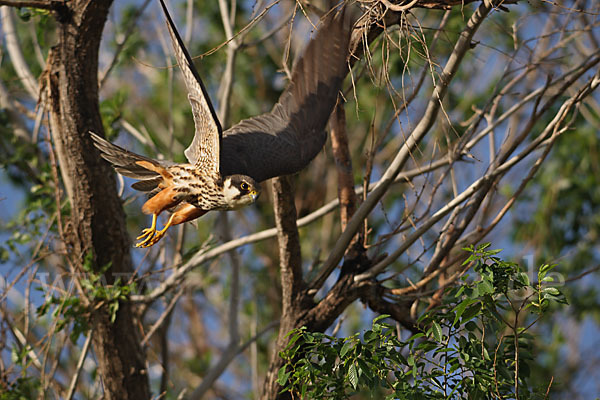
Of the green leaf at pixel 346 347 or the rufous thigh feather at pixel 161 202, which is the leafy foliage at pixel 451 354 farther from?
the rufous thigh feather at pixel 161 202

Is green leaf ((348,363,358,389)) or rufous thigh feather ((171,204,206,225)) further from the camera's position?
rufous thigh feather ((171,204,206,225))

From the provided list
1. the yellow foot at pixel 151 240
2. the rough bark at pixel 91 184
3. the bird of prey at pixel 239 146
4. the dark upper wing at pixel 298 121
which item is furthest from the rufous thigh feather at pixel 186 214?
the rough bark at pixel 91 184

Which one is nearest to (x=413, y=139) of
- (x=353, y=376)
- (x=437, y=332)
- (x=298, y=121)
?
(x=298, y=121)

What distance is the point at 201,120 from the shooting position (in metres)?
3.32

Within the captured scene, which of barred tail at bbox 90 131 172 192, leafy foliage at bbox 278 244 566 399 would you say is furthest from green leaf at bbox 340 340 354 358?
barred tail at bbox 90 131 172 192

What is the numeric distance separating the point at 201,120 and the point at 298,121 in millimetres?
785

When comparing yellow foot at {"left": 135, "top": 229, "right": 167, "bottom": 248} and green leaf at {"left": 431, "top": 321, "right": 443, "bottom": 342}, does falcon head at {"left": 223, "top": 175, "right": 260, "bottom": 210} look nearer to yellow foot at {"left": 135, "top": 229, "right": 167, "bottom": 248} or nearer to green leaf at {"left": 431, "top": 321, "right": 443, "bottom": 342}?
yellow foot at {"left": 135, "top": 229, "right": 167, "bottom": 248}

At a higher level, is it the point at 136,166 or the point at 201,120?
the point at 201,120

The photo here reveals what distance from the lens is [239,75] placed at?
10.1m

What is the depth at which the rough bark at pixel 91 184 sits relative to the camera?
164 inches

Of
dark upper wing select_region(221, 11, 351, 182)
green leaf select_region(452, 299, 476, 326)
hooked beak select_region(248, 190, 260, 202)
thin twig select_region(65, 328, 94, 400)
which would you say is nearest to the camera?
green leaf select_region(452, 299, 476, 326)

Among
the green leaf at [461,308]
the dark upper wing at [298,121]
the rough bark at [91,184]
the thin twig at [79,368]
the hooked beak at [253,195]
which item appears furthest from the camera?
the thin twig at [79,368]

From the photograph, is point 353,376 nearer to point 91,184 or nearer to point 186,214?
point 186,214

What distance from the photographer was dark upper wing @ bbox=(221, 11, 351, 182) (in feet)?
11.7
